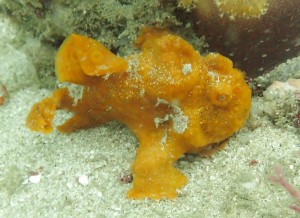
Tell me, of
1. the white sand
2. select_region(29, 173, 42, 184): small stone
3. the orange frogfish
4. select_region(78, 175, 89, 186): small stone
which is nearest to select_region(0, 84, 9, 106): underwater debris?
the white sand

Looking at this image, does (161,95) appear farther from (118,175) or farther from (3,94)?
(3,94)

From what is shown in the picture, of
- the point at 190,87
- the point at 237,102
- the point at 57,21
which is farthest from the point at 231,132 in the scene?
the point at 57,21

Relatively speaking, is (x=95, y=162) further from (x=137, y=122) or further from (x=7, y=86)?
(x=7, y=86)

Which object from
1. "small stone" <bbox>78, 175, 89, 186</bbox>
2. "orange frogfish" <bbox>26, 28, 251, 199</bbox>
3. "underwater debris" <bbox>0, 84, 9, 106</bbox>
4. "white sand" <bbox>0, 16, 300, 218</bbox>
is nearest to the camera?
"white sand" <bbox>0, 16, 300, 218</bbox>

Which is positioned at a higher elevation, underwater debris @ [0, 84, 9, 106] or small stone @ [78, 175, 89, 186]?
small stone @ [78, 175, 89, 186]

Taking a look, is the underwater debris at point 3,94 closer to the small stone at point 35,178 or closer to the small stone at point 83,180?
the small stone at point 35,178

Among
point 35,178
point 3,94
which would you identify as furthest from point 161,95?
point 3,94

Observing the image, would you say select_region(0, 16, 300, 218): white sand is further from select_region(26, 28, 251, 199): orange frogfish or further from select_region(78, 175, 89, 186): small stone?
select_region(26, 28, 251, 199): orange frogfish

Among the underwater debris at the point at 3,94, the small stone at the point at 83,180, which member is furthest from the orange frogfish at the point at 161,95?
the underwater debris at the point at 3,94
